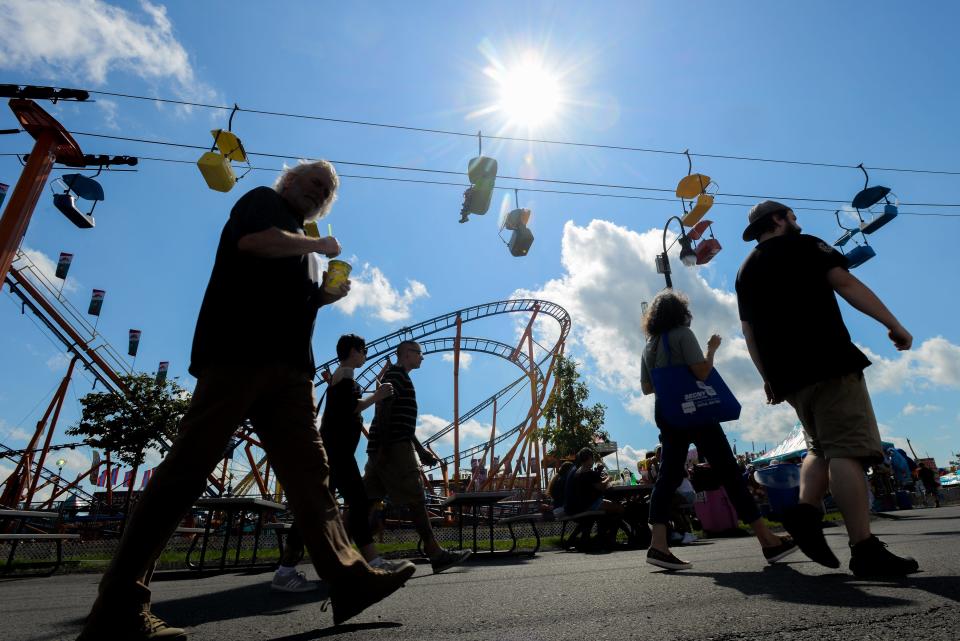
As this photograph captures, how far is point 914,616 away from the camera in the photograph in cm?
162

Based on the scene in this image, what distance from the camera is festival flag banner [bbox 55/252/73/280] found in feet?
64.1

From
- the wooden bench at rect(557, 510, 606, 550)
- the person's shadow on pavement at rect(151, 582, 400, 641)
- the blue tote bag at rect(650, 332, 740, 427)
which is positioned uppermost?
the blue tote bag at rect(650, 332, 740, 427)

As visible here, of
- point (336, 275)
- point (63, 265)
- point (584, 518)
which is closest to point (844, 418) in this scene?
point (336, 275)

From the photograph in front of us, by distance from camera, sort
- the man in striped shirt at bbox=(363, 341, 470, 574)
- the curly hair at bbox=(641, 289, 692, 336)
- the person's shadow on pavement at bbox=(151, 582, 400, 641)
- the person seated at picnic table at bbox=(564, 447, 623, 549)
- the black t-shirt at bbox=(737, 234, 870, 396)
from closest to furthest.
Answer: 1. the person's shadow on pavement at bbox=(151, 582, 400, 641)
2. the black t-shirt at bbox=(737, 234, 870, 396)
3. the curly hair at bbox=(641, 289, 692, 336)
4. the man in striped shirt at bbox=(363, 341, 470, 574)
5. the person seated at picnic table at bbox=(564, 447, 623, 549)

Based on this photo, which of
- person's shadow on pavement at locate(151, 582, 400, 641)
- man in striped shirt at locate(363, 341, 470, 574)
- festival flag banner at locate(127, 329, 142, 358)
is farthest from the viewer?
festival flag banner at locate(127, 329, 142, 358)

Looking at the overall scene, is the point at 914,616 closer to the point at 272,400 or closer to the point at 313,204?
the point at 272,400

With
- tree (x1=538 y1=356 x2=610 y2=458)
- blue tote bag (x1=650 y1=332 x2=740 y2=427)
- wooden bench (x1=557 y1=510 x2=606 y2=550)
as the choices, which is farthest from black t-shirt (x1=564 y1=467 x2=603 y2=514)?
tree (x1=538 y1=356 x2=610 y2=458)

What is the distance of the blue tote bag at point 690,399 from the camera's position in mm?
3404

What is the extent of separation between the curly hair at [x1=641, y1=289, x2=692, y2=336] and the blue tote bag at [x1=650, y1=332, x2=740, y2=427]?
30 centimetres

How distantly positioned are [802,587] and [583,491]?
14.7ft

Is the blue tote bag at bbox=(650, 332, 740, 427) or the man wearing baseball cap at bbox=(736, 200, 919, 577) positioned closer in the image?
the man wearing baseball cap at bbox=(736, 200, 919, 577)

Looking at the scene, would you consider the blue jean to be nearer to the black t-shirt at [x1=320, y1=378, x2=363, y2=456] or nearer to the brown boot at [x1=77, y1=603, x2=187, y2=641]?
the black t-shirt at [x1=320, y1=378, x2=363, y2=456]

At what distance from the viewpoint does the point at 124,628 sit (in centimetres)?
162

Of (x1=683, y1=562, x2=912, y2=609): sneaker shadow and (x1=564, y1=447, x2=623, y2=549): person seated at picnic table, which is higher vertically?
(x1=564, y1=447, x2=623, y2=549): person seated at picnic table
